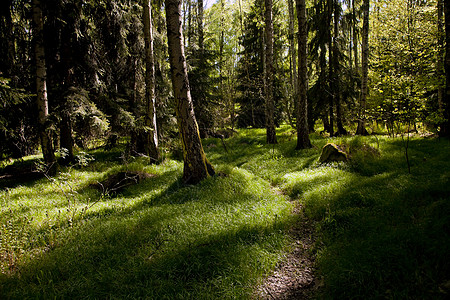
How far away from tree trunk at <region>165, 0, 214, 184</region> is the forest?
43 mm

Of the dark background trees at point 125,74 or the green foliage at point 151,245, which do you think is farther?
the dark background trees at point 125,74

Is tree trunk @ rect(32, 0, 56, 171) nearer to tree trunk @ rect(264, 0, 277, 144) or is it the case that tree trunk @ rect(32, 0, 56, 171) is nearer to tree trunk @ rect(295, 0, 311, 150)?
tree trunk @ rect(264, 0, 277, 144)

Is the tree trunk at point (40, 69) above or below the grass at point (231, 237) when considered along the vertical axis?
above

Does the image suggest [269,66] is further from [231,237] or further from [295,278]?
[295,278]

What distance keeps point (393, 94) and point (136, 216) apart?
26.1ft

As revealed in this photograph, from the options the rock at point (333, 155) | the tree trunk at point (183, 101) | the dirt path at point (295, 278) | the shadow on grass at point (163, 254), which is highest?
the tree trunk at point (183, 101)

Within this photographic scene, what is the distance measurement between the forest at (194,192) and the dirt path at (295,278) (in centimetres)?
2

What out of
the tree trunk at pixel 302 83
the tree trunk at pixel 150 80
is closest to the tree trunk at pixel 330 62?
the tree trunk at pixel 302 83

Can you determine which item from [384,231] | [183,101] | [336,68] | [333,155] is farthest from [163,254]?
[336,68]

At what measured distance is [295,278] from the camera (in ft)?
11.2

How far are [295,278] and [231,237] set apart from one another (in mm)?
1241

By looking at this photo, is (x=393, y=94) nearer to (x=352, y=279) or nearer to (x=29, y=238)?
(x=352, y=279)

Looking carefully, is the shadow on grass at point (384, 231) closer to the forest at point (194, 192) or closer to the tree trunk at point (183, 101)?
the forest at point (194, 192)

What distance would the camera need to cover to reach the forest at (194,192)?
3125mm
